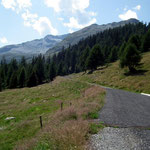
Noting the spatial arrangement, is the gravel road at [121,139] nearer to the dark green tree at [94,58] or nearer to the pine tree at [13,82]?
the dark green tree at [94,58]

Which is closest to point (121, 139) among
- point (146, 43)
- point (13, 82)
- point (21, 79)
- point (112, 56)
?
point (21, 79)

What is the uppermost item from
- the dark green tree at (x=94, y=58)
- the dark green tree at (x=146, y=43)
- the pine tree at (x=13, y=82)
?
the dark green tree at (x=146, y=43)

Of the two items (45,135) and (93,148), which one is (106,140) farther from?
(45,135)

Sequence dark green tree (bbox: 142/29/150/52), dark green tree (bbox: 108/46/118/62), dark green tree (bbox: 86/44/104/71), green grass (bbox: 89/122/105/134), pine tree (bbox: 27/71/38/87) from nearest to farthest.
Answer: green grass (bbox: 89/122/105/134) → pine tree (bbox: 27/71/38/87) → dark green tree (bbox: 86/44/104/71) → dark green tree (bbox: 142/29/150/52) → dark green tree (bbox: 108/46/118/62)

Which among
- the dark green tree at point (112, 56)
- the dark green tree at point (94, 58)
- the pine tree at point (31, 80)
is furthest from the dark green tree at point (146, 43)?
the pine tree at point (31, 80)

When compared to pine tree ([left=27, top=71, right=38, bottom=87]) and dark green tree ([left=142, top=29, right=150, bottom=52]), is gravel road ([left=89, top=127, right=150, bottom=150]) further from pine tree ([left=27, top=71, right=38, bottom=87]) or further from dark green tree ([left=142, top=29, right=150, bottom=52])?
dark green tree ([left=142, top=29, right=150, bottom=52])

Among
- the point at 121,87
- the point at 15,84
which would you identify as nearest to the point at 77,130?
the point at 121,87

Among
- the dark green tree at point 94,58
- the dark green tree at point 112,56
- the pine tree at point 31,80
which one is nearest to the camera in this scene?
the pine tree at point 31,80

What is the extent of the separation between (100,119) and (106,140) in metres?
3.20

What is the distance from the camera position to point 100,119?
9.98m

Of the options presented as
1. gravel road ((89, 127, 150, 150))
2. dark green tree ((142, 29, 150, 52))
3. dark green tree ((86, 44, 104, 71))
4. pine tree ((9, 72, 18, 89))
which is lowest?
pine tree ((9, 72, 18, 89))

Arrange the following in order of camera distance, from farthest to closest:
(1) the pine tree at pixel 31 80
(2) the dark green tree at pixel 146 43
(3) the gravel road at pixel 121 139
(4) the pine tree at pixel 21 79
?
(2) the dark green tree at pixel 146 43 → (4) the pine tree at pixel 21 79 → (1) the pine tree at pixel 31 80 → (3) the gravel road at pixel 121 139

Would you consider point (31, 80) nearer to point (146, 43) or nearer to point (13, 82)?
point (13, 82)

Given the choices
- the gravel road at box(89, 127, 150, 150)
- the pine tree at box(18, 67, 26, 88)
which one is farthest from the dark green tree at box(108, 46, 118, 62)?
the gravel road at box(89, 127, 150, 150)
